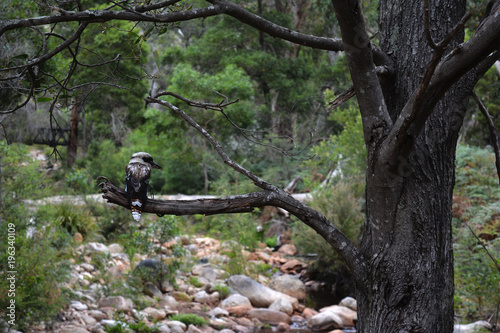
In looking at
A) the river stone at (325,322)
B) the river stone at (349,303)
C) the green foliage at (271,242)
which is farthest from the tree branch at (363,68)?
the green foliage at (271,242)

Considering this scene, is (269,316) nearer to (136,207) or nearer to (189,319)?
(189,319)

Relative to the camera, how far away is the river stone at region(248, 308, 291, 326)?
6.28 m

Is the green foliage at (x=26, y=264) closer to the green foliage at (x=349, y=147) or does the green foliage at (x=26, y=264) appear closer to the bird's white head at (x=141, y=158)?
the bird's white head at (x=141, y=158)

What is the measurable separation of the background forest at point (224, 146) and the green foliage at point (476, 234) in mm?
25

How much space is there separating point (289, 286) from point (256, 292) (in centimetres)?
80

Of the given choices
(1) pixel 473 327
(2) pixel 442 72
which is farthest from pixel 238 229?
(2) pixel 442 72

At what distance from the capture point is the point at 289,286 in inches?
291

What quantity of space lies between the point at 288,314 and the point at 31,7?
17.5ft

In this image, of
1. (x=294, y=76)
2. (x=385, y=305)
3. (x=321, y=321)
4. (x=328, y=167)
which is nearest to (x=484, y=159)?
(x=328, y=167)

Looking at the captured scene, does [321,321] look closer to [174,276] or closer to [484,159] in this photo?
[174,276]

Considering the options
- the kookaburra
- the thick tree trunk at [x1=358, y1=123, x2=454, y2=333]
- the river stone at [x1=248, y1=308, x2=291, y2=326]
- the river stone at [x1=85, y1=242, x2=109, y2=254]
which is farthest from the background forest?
the river stone at [x1=248, y1=308, x2=291, y2=326]

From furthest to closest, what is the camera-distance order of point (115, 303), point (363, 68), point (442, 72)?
point (115, 303)
point (363, 68)
point (442, 72)

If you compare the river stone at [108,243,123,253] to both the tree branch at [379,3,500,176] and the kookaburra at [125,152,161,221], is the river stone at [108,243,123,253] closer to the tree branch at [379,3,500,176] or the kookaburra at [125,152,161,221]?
the kookaburra at [125,152,161,221]

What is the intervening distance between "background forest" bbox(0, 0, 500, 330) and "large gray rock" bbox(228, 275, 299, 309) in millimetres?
1087
